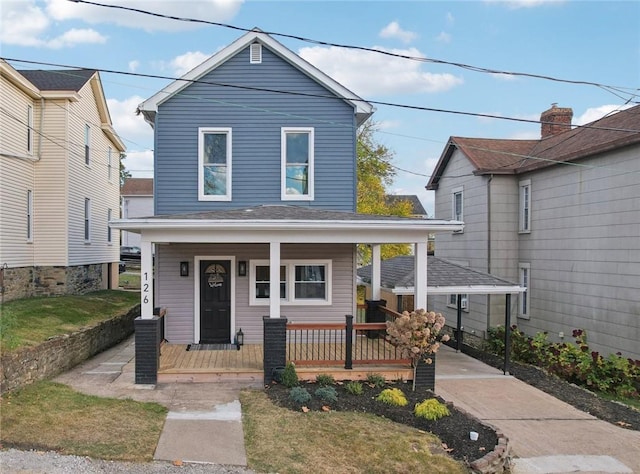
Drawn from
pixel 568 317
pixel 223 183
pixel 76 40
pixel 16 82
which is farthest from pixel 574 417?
pixel 16 82

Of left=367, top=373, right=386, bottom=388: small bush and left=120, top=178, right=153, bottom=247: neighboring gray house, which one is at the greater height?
left=120, top=178, right=153, bottom=247: neighboring gray house

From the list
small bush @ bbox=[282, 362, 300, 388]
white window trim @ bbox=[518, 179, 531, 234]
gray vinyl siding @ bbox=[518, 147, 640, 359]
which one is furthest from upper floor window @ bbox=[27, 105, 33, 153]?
gray vinyl siding @ bbox=[518, 147, 640, 359]

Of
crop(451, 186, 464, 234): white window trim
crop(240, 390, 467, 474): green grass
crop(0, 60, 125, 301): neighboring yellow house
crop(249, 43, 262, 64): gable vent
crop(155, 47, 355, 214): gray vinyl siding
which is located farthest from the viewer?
crop(451, 186, 464, 234): white window trim

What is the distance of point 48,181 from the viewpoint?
1570 cm

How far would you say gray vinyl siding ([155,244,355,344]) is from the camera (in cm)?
1105

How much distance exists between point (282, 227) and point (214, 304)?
357 cm

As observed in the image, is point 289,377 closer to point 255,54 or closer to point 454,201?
point 255,54

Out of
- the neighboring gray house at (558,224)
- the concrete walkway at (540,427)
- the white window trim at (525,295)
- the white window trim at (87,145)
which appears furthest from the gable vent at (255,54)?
the white window trim at (525,295)

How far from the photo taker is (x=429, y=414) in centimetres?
695

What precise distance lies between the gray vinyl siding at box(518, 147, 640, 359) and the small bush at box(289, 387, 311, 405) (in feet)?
27.7

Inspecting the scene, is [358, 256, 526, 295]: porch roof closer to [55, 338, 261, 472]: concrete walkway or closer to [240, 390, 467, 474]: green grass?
[240, 390, 467, 474]: green grass

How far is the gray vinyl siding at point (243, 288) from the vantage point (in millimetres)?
11055

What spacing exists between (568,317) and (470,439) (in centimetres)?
910

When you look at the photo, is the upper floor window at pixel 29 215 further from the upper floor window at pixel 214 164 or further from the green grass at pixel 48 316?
the upper floor window at pixel 214 164
